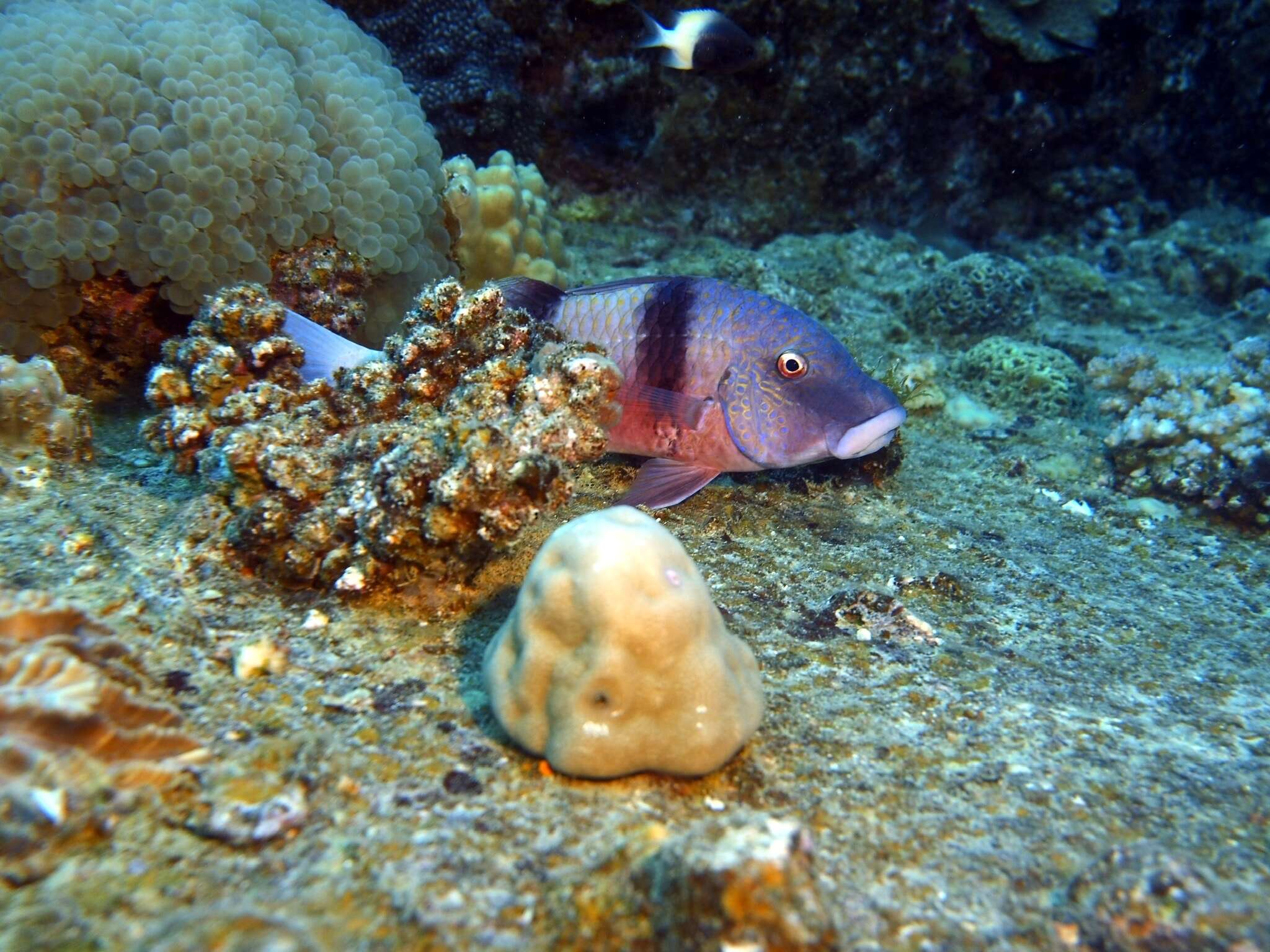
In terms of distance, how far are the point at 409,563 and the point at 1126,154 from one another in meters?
10.5

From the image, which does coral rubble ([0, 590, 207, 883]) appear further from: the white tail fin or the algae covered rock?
the algae covered rock

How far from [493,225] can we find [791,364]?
2.96 m

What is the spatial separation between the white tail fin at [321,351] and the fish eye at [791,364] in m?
1.95

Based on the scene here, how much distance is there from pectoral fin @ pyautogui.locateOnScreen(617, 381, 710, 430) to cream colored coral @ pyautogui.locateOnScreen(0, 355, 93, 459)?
2.57 meters

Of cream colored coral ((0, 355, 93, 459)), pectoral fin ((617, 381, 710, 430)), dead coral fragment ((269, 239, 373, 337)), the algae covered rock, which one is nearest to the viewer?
cream colored coral ((0, 355, 93, 459))

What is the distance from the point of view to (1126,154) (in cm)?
883

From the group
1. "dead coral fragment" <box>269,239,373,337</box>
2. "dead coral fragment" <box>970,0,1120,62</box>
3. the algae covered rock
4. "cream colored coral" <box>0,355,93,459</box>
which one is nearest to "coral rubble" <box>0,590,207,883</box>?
"cream colored coral" <box>0,355,93,459</box>

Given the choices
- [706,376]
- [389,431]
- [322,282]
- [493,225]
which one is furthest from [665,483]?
[493,225]

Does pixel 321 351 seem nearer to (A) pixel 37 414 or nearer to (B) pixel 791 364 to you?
(A) pixel 37 414

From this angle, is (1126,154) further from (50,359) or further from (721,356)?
(50,359)

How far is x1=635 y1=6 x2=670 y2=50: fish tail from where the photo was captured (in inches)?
231

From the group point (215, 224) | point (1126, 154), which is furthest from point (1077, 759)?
point (1126, 154)

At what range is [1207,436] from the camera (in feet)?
14.8

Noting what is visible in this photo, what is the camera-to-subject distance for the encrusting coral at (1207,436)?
14.0 feet
